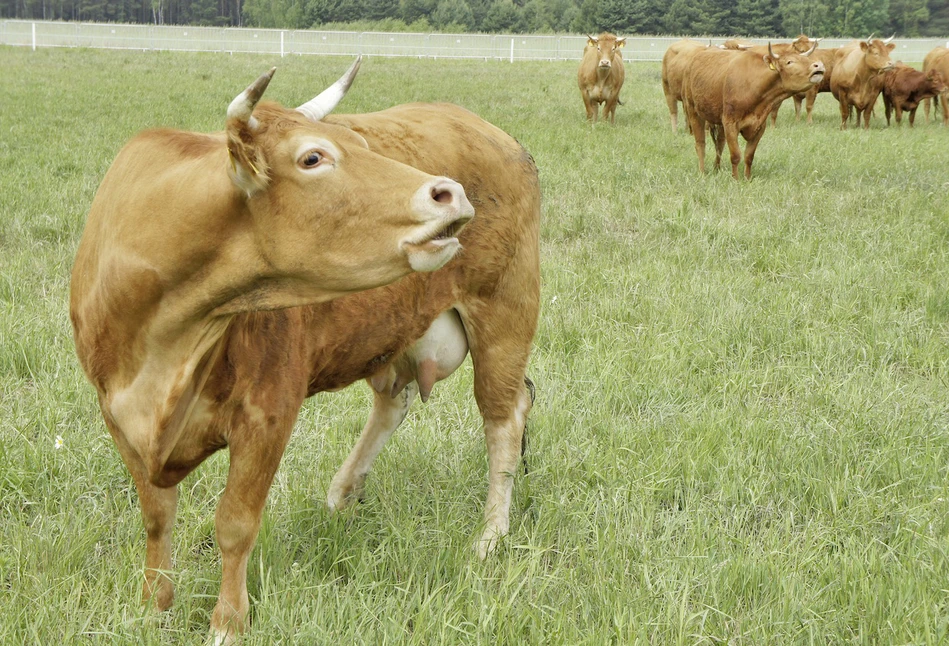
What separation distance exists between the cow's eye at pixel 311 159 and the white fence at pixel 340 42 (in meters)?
36.1

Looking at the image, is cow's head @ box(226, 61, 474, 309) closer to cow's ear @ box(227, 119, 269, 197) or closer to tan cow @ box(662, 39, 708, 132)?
cow's ear @ box(227, 119, 269, 197)

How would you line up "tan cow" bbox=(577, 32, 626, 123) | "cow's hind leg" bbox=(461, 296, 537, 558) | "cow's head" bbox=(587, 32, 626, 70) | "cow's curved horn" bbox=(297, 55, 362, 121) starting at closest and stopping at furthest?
"cow's curved horn" bbox=(297, 55, 362, 121) < "cow's hind leg" bbox=(461, 296, 537, 558) < "tan cow" bbox=(577, 32, 626, 123) < "cow's head" bbox=(587, 32, 626, 70)

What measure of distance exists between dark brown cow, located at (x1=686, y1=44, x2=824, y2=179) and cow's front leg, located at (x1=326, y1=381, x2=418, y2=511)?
765 centimetres

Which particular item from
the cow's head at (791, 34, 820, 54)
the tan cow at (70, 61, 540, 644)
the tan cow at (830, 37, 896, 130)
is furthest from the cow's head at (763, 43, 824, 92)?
the tan cow at (70, 61, 540, 644)

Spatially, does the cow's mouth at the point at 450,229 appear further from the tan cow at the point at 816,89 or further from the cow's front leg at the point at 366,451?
the tan cow at the point at 816,89

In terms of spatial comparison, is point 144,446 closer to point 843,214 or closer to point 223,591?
point 223,591

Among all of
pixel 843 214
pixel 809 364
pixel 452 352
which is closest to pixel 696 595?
pixel 452 352

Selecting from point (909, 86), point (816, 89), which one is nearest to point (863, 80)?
point (816, 89)

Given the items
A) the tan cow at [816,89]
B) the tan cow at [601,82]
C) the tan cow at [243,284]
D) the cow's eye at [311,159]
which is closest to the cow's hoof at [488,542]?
the tan cow at [243,284]

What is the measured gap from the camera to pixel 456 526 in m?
3.47

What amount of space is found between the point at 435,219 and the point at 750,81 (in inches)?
379

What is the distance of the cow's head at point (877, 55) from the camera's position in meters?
18.3

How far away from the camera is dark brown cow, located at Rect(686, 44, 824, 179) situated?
10.7 metres

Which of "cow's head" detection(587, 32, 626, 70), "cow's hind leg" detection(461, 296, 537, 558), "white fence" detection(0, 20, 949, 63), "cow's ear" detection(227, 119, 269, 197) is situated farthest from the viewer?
"white fence" detection(0, 20, 949, 63)
